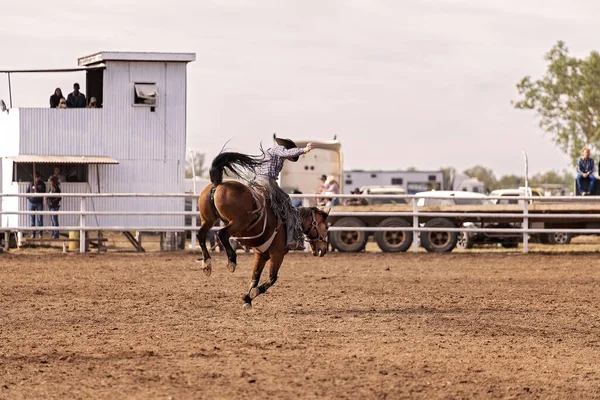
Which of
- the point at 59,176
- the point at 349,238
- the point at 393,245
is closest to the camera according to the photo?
the point at 393,245

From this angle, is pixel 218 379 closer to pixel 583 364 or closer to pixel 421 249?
pixel 583 364

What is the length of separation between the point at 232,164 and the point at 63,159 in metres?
15.9

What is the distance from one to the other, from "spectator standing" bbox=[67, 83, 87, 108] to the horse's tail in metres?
16.4

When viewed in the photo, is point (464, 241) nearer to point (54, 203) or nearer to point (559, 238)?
point (559, 238)

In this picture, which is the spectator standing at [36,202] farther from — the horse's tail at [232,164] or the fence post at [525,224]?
the horse's tail at [232,164]

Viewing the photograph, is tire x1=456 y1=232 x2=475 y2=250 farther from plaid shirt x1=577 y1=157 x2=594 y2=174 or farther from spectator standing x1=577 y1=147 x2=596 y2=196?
plaid shirt x1=577 y1=157 x2=594 y2=174

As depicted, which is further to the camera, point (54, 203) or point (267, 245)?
point (54, 203)

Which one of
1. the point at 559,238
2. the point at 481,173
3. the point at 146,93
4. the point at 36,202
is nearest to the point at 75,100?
the point at 146,93

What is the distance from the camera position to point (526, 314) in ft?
37.2

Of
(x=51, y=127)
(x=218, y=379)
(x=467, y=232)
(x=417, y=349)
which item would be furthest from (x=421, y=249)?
(x=218, y=379)

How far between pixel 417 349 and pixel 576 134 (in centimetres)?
4749

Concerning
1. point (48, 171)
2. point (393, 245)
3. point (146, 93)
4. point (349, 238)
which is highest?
point (146, 93)

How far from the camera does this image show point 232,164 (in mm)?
11336

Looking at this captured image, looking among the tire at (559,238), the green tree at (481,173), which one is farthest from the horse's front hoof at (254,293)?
the green tree at (481,173)
